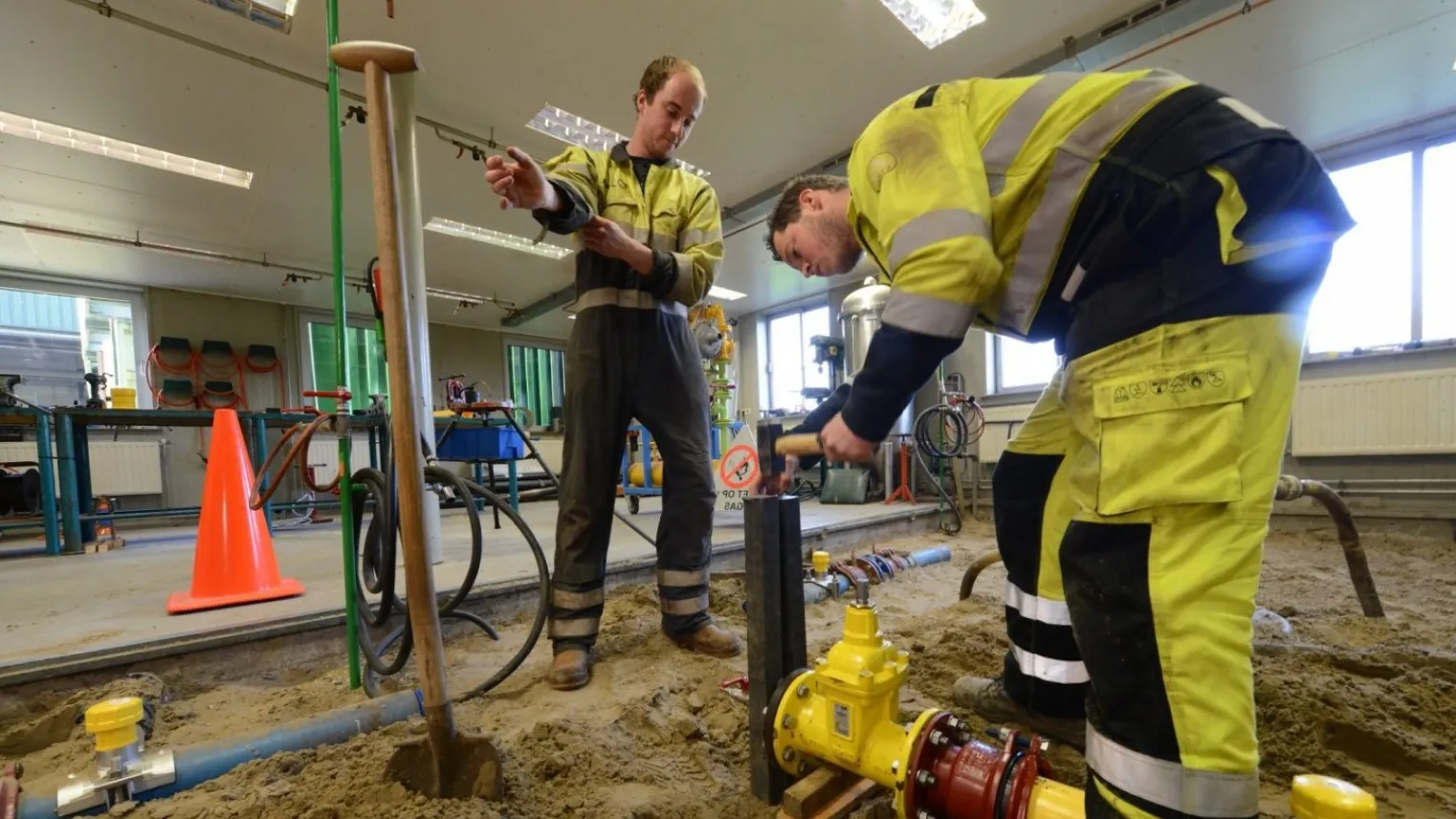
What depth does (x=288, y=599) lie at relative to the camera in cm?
191

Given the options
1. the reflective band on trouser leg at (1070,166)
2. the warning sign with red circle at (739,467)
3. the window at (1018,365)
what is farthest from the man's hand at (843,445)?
the window at (1018,365)

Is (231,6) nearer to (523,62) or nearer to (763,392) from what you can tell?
(523,62)

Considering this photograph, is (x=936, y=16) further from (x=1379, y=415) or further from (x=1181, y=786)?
(x=1379, y=415)

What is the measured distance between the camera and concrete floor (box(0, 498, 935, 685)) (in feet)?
4.86

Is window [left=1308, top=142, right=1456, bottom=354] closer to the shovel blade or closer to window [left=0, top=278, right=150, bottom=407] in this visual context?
the shovel blade

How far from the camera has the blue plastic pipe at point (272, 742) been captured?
958 mm

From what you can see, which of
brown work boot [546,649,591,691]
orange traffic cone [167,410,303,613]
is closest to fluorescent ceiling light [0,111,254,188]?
orange traffic cone [167,410,303,613]

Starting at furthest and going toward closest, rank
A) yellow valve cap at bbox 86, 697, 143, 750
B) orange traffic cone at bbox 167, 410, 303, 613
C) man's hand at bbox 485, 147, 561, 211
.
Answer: orange traffic cone at bbox 167, 410, 303, 613, man's hand at bbox 485, 147, 561, 211, yellow valve cap at bbox 86, 697, 143, 750

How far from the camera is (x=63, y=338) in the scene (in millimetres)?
6375

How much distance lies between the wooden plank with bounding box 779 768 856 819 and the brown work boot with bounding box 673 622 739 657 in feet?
2.41

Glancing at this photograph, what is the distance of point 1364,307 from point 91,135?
29.3 feet

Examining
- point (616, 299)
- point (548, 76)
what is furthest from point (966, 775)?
point (548, 76)

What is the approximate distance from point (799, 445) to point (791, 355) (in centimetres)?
796

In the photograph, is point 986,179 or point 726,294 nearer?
point 986,179
